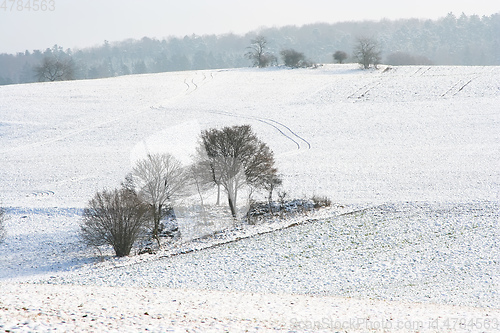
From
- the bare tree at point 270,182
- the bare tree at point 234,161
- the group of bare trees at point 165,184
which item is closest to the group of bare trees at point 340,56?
the group of bare trees at point 165,184

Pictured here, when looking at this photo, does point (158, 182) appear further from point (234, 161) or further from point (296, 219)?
point (296, 219)

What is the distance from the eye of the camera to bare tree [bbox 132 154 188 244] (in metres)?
30.2

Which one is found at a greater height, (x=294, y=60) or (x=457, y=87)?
(x=294, y=60)

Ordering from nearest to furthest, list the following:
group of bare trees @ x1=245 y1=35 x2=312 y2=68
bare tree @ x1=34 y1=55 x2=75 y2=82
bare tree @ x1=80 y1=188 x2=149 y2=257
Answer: bare tree @ x1=80 y1=188 x2=149 y2=257, group of bare trees @ x1=245 y1=35 x2=312 y2=68, bare tree @ x1=34 y1=55 x2=75 y2=82

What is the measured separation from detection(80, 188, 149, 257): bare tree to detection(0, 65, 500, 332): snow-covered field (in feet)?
3.60

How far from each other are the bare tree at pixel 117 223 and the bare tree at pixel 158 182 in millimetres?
1310

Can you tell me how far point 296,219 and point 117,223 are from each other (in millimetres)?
10918

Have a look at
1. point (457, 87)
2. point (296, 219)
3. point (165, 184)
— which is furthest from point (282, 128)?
point (457, 87)

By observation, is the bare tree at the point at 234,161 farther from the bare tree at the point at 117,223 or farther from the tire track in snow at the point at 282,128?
the tire track in snow at the point at 282,128

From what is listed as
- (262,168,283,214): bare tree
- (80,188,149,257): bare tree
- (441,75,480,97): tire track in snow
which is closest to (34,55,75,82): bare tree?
(441,75,480,97): tire track in snow

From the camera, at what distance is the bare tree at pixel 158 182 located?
99.0 feet

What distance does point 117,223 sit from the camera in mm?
27875

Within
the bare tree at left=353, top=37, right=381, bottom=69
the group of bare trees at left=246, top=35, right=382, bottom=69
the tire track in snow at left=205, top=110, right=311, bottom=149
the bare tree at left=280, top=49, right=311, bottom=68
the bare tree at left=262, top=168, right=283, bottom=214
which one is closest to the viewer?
the bare tree at left=262, top=168, right=283, bottom=214

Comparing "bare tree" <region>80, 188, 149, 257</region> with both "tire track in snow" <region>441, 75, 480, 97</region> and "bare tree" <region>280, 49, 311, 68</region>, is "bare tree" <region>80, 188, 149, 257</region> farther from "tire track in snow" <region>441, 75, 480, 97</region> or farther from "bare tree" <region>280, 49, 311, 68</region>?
"bare tree" <region>280, 49, 311, 68</region>
